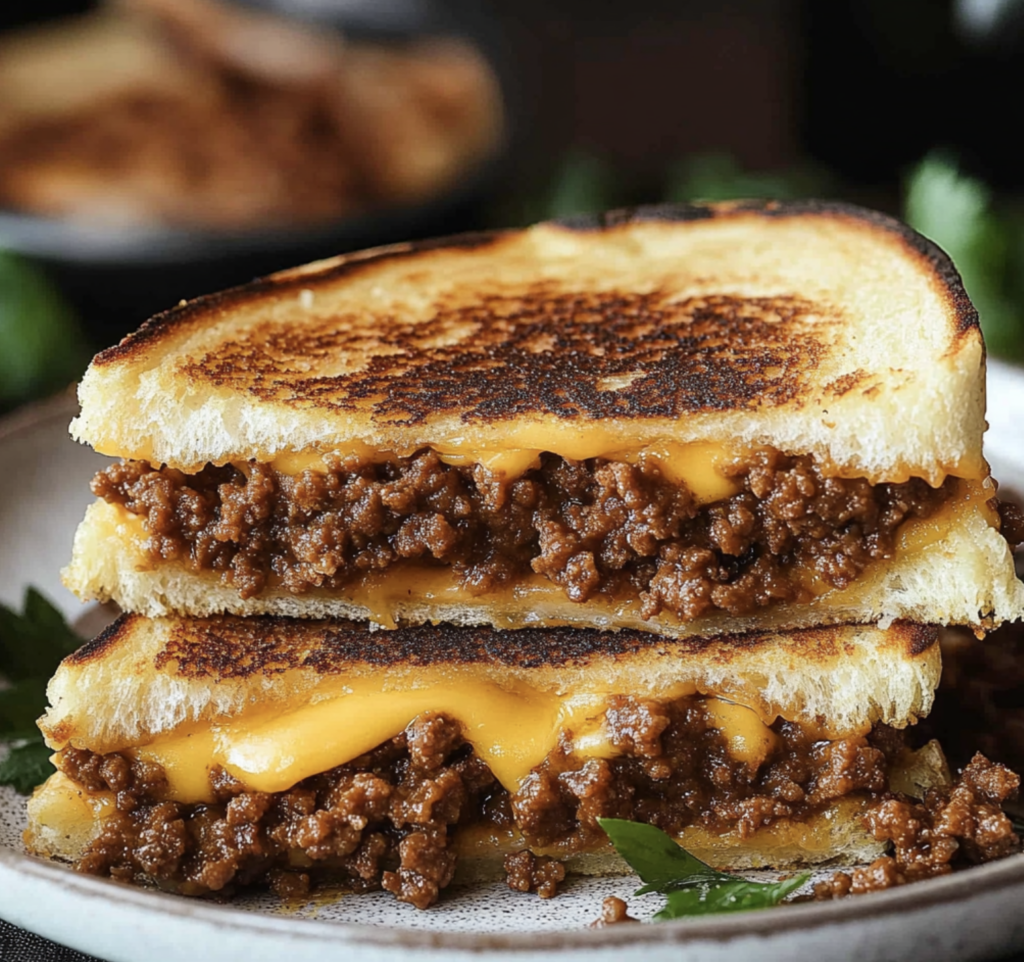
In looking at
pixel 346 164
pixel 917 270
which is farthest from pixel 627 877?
pixel 346 164

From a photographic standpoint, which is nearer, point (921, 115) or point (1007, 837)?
point (1007, 837)

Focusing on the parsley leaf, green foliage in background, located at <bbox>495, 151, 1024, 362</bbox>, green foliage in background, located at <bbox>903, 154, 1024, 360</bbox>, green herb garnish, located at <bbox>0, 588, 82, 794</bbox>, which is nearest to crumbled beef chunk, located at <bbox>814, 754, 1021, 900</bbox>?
green herb garnish, located at <bbox>0, 588, 82, 794</bbox>

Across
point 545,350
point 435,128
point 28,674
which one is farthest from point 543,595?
point 435,128

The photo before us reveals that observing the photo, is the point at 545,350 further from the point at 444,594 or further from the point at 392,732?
the point at 392,732

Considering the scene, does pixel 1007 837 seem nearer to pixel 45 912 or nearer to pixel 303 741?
pixel 303 741

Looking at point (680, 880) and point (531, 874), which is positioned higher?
point (680, 880)

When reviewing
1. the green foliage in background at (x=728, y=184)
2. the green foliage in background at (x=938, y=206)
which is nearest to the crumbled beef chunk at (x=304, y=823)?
the green foliage in background at (x=938, y=206)

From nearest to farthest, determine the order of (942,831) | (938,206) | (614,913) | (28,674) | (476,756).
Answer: (614,913)
(942,831)
(476,756)
(28,674)
(938,206)
